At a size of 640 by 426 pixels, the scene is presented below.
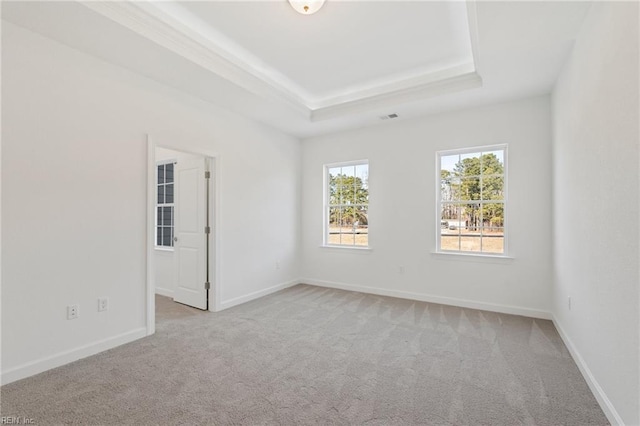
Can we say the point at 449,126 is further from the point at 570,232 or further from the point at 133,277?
the point at 133,277

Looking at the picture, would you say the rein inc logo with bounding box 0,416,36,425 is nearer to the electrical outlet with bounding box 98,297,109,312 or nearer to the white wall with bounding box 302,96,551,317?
the electrical outlet with bounding box 98,297,109,312

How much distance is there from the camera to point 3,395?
84.4 inches

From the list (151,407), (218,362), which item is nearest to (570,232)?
(218,362)

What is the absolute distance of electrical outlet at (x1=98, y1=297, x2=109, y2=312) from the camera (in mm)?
2883

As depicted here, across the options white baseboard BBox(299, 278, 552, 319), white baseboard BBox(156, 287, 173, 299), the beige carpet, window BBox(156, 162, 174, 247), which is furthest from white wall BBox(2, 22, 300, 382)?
white baseboard BBox(299, 278, 552, 319)

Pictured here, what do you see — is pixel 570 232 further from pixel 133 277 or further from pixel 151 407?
pixel 133 277

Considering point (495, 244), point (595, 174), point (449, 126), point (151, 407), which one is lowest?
point (151, 407)

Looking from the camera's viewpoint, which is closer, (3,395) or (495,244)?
(3,395)

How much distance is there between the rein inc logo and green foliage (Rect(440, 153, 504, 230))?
4647 millimetres

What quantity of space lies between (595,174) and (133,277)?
4.14 metres

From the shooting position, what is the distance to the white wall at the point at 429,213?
3.80m

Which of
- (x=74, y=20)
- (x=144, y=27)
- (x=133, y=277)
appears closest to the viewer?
(x=74, y=20)

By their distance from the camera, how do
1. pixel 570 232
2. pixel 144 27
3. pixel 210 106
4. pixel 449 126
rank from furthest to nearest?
pixel 449 126, pixel 210 106, pixel 570 232, pixel 144 27

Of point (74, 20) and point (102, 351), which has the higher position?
point (74, 20)
